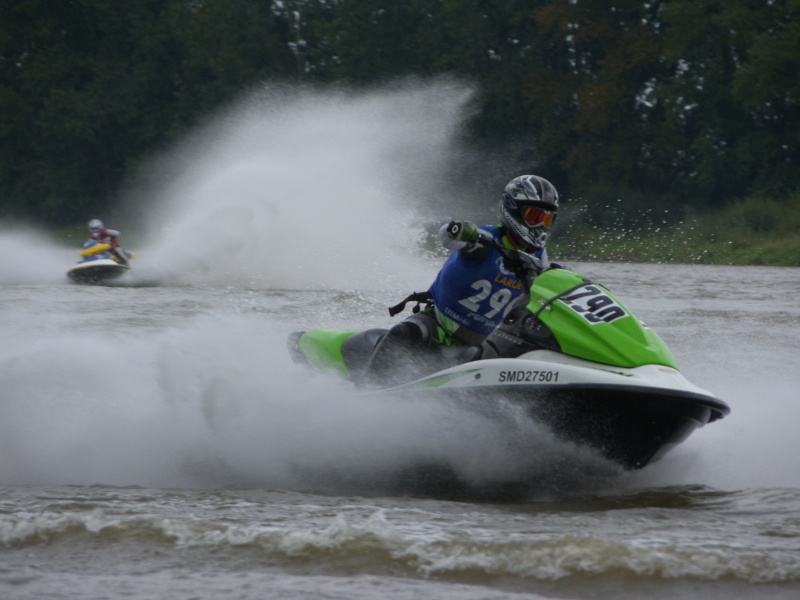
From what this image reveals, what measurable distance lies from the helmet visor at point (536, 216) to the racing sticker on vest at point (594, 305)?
50cm

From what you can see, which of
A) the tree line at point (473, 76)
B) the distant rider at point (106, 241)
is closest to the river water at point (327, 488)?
the distant rider at point (106, 241)

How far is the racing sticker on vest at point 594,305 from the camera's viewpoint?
541 centimetres

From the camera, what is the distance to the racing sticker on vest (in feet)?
17.7

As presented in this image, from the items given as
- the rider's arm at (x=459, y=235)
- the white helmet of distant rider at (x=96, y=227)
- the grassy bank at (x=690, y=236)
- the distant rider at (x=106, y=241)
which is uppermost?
the grassy bank at (x=690, y=236)

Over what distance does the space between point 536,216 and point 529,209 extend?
2.1 inches

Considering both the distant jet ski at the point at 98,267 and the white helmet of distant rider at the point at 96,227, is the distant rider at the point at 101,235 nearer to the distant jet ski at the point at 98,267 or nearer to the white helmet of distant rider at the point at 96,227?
the white helmet of distant rider at the point at 96,227

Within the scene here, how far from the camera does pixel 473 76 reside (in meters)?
42.8

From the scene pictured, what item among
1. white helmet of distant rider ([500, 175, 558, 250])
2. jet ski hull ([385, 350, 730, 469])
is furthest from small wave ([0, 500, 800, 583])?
white helmet of distant rider ([500, 175, 558, 250])

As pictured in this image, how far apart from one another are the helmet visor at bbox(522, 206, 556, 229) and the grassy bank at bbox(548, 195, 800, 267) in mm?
20053

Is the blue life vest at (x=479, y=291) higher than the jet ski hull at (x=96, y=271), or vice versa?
the jet ski hull at (x=96, y=271)

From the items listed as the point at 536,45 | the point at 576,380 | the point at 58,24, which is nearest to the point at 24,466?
the point at 576,380

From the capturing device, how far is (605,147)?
38188 millimetres

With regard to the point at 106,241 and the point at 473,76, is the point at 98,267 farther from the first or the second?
the point at 473,76

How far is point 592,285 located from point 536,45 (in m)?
37.0
